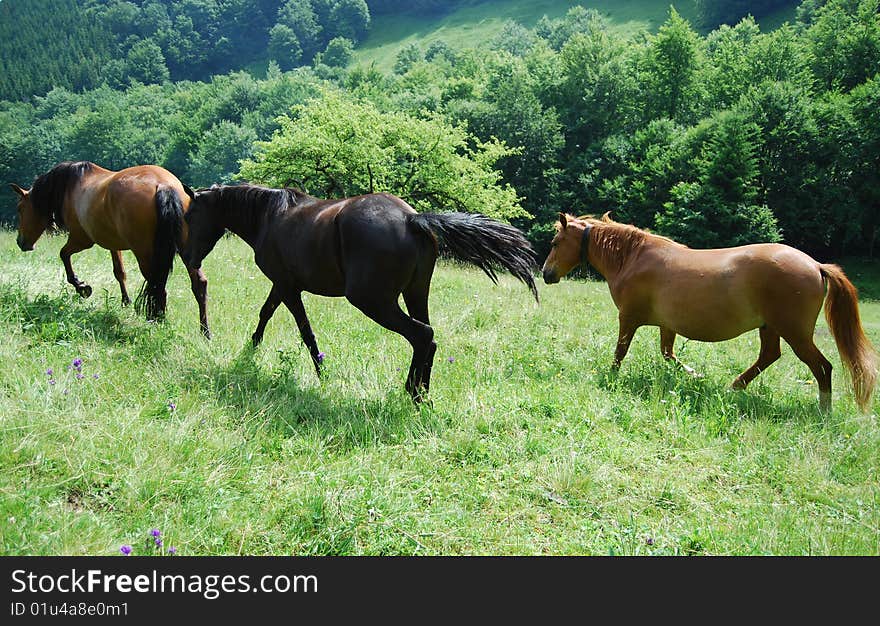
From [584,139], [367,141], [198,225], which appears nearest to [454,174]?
[367,141]

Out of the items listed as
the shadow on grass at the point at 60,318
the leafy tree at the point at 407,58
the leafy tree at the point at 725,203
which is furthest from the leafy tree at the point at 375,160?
the leafy tree at the point at 407,58

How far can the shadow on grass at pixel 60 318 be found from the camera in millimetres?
5598

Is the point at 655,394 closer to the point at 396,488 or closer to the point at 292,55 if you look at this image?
the point at 396,488

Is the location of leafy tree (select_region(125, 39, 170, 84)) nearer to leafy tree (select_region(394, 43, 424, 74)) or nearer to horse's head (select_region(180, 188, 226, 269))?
leafy tree (select_region(394, 43, 424, 74))

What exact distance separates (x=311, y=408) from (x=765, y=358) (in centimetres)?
472

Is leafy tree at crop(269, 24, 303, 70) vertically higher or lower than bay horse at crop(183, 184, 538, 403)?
higher

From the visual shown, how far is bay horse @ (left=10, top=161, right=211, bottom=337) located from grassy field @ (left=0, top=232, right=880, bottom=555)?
572 millimetres

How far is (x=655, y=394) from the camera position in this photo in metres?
5.40

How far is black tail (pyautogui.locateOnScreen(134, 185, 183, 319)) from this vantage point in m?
6.75

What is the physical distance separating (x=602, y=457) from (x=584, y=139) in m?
42.9

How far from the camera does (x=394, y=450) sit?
424cm

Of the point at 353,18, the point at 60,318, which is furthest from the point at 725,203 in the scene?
the point at 353,18

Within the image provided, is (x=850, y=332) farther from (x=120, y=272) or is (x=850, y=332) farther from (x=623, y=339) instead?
(x=120, y=272)

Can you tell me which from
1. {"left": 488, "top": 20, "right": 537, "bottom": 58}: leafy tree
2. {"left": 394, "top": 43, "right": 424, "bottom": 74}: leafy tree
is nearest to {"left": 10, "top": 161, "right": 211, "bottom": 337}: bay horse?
{"left": 488, "top": 20, "right": 537, "bottom": 58}: leafy tree
